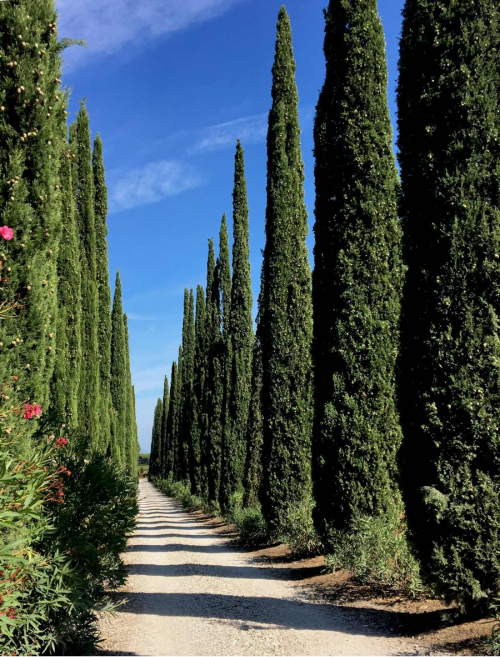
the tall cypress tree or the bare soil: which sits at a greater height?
the tall cypress tree

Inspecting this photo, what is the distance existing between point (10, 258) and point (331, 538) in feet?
20.4

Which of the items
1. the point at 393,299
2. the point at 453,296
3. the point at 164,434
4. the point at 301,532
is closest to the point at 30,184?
the point at 453,296

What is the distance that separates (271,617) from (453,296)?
4382 mm

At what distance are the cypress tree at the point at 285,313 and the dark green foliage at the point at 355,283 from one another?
3085mm

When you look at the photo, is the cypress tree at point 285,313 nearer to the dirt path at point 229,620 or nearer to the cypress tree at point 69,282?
the dirt path at point 229,620

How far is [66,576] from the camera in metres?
3.96

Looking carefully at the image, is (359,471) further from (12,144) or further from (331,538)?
(12,144)

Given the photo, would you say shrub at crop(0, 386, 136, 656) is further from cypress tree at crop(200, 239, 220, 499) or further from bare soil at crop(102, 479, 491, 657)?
cypress tree at crop(200, 239, 220, 499)

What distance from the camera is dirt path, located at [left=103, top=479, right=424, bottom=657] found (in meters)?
4.99

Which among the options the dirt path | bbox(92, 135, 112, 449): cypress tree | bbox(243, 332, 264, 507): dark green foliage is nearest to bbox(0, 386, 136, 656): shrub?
the dirt path

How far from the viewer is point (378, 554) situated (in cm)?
679

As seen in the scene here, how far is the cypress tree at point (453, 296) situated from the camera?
482 centimetres

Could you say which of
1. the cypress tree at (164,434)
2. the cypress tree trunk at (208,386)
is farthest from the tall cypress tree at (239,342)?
the cypress tree at (164,434)

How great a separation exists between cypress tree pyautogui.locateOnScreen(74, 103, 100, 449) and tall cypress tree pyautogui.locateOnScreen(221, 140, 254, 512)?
22.2 feet
